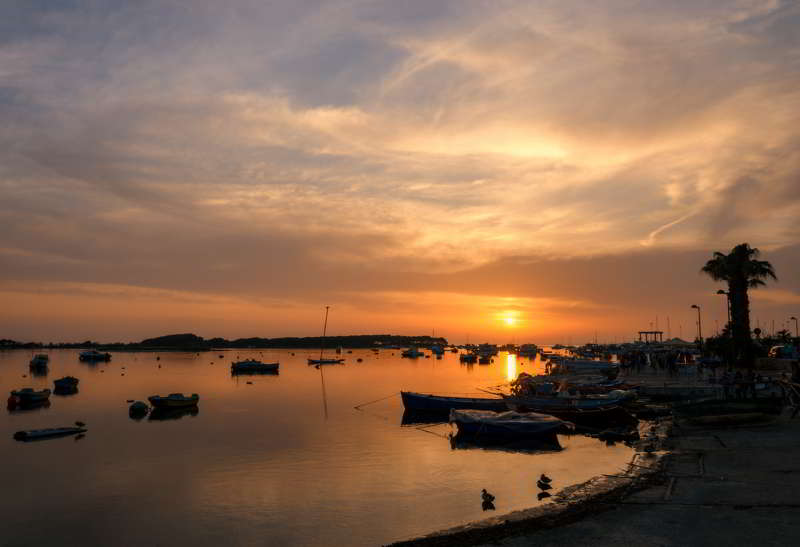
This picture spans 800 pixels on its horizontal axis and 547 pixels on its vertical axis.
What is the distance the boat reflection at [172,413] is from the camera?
61.3 m

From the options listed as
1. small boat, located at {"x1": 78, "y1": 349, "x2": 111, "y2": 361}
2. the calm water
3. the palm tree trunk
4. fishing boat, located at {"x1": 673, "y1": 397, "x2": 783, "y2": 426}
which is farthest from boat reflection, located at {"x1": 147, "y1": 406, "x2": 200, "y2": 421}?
small boat, located at {"x1": 78, "y1": 349, "x2": 111, "y2": 361}

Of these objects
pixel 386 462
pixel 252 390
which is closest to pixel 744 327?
pixel 386 462

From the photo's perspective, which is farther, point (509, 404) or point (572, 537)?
point (509, 404)

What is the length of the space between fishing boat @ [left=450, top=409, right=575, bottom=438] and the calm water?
194 cm

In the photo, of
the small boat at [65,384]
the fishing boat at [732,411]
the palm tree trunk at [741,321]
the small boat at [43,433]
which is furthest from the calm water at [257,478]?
the palm tree trunk at [741,321]

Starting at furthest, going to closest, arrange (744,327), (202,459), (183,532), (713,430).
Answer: (744,327) < (202,459) < (713,430) < (183,532)

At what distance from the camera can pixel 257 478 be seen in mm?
33031

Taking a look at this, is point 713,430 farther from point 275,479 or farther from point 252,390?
point 252,390

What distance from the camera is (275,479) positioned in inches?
1280

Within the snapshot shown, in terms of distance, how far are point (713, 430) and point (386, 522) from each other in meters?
22.3

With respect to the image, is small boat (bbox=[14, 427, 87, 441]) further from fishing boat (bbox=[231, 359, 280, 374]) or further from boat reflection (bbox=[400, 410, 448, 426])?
fishing boat (bbox=[231, 359, 280, 374])

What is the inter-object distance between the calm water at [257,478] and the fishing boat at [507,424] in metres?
1.94

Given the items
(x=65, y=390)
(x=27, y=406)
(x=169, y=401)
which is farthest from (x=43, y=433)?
(x=65, y=390)

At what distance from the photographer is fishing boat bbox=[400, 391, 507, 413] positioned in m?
52.8
